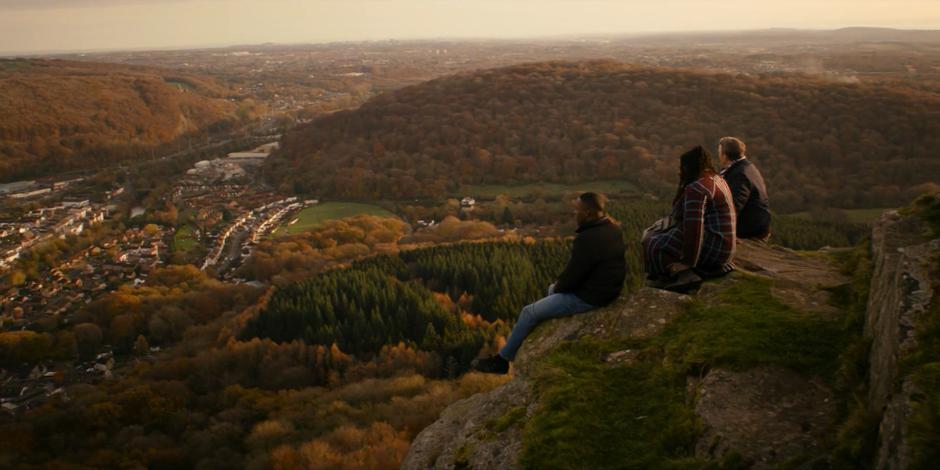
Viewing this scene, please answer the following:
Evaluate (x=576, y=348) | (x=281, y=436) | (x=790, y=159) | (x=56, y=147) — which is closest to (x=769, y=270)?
(x=576, y=348)

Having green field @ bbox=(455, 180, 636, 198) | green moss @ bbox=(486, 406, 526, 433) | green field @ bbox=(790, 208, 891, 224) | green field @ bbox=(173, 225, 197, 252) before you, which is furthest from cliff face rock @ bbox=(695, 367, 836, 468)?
green field @ bbox=(455, 180, 636, 198)

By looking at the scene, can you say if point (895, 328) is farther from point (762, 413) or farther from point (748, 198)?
point (748, 198)

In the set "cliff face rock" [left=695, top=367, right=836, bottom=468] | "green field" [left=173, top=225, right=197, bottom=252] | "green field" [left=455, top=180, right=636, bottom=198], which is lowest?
"green field" [left=173, top=225, right=197, bottom=252]

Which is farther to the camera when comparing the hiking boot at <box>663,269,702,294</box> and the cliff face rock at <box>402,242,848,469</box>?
the hiking boot at <box>663,269,702,294</box>

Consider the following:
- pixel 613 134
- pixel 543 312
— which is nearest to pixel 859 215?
pixel 613 134

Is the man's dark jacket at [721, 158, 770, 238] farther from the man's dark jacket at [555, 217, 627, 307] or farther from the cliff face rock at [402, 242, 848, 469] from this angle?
the man's dark jacket at [555, 217, 627, 307]

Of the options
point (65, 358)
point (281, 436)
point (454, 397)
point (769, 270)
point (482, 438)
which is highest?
point (769, 270)

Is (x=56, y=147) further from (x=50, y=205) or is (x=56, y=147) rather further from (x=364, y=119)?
(x=364, y=119)
